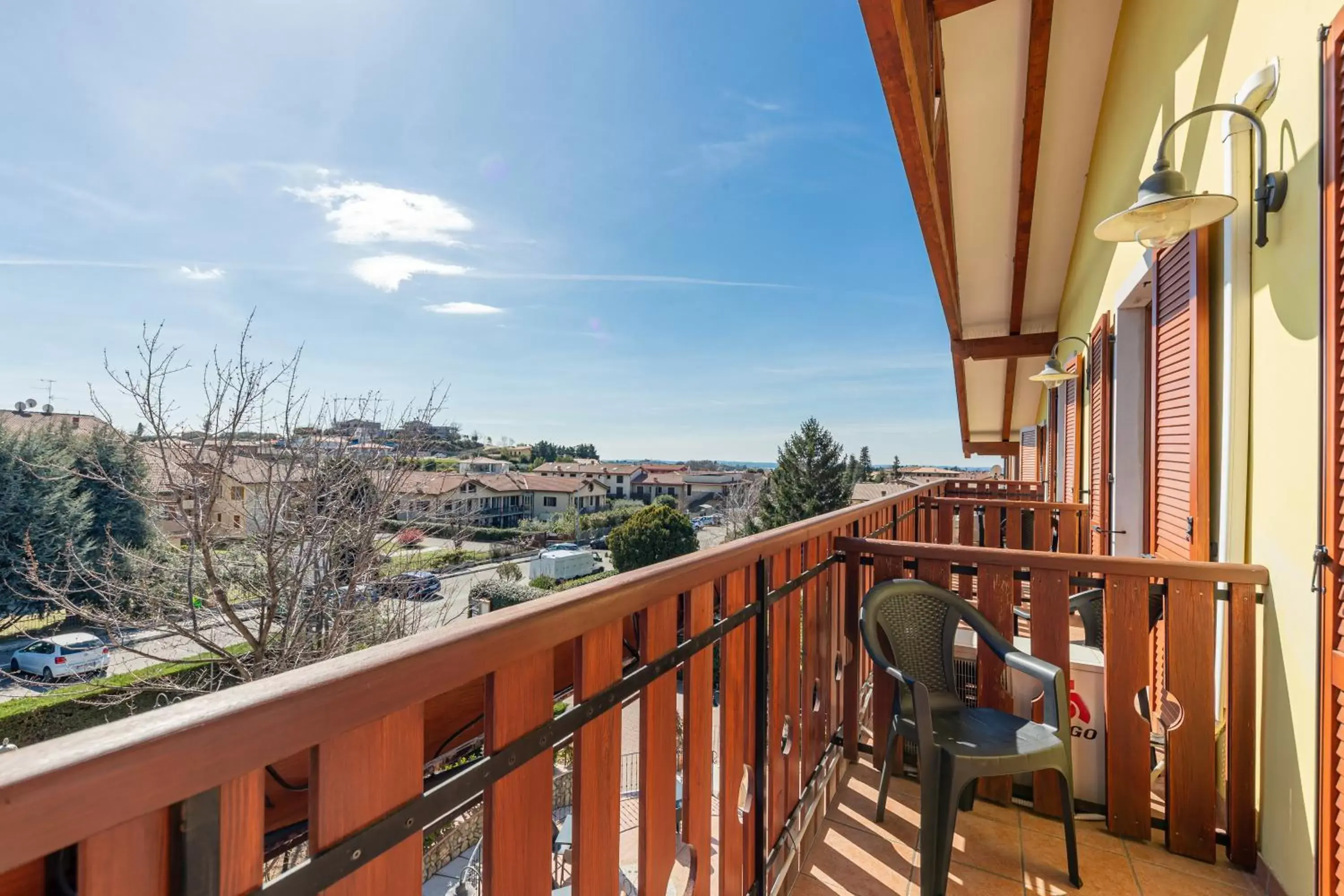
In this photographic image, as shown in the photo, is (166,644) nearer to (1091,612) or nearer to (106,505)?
(1091,612)

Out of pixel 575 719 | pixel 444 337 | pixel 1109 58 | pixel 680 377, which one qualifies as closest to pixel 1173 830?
pixel 575 719

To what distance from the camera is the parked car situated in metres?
8.09

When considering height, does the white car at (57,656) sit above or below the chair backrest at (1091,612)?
below

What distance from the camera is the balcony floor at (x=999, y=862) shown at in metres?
1.86

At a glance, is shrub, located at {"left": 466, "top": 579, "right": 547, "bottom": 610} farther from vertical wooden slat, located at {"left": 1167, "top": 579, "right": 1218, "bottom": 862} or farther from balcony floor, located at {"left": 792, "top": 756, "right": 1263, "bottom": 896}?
vertical wooden slat, located at {"left": 1167, "top": 579, "right": 1218, "bottom": 862}

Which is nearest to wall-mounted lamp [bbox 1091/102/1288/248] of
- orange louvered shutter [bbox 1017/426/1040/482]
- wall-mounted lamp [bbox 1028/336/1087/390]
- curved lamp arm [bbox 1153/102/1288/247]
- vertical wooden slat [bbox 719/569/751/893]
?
curved lamp arm [bbox 1153/102/1288/247]

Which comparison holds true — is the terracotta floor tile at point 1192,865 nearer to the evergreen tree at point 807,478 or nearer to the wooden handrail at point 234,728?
the wooden handrail at point 234,728

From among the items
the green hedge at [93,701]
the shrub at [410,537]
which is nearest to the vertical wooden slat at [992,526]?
the shrub at [410,537]

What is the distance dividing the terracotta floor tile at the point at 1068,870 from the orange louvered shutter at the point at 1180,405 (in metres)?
1.13

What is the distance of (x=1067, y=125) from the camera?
16.1ft

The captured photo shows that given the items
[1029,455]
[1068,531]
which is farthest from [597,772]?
[1029,455]

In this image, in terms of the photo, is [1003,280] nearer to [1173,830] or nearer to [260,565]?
[1173,830]

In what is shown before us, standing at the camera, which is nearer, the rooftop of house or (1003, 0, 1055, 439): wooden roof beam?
(1003, 0, 1055, 439): wooden roof beam

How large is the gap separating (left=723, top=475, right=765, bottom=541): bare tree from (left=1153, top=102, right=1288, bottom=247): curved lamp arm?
21540 millimetres
